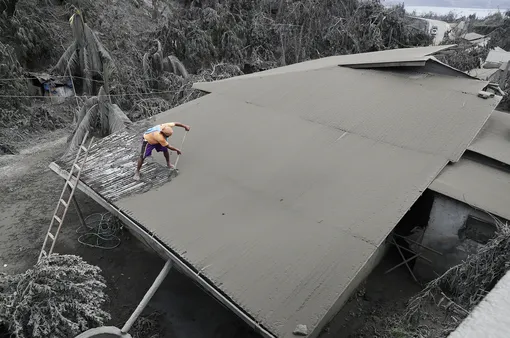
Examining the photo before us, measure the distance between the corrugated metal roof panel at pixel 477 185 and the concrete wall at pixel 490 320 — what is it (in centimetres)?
523

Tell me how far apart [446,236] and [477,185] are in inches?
50.4

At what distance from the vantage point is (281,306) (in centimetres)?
451

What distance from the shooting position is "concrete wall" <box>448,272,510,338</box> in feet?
4.59

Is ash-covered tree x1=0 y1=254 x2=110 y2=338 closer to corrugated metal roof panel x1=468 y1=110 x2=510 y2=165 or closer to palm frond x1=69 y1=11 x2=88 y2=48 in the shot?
corrugated metal roof panel x1=468 y1=110 x2=510 y2=165

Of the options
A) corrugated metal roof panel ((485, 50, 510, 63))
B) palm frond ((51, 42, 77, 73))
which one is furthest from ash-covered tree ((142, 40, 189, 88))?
corrugated metal roof panel ((485, 50, 510, 63))

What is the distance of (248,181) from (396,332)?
13.3 feet

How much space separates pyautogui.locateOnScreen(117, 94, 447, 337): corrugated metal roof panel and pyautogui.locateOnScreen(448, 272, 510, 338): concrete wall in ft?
9.87

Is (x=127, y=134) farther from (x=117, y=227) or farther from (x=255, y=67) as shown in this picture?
(x=255, y=67)

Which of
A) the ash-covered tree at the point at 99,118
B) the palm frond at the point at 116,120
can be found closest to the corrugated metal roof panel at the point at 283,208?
the palm frond at the point at 116,120

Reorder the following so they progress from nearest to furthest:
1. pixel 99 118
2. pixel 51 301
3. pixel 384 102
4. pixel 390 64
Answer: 1. pixel 51 301
2. pixel 384 102
3. pixel 390 64
4. pixel 99 118

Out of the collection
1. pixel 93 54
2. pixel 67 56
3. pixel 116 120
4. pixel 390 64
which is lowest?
pixel 116 120

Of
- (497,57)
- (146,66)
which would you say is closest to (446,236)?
(146,66)

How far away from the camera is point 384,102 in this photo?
8828 millimetres

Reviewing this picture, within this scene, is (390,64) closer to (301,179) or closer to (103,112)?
(301,179)
